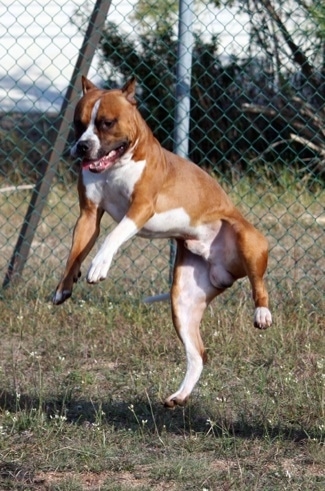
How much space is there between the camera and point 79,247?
4840 mm

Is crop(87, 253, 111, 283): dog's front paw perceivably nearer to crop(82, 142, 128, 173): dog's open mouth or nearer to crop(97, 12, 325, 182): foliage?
crop(82, 142, 128, 173): dog's open mouth

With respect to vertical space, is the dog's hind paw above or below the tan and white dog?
below

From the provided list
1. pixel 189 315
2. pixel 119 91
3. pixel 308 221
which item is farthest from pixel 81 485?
pixel 308 221

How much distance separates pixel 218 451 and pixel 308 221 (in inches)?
176

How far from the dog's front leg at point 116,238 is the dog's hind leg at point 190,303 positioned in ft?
1.88

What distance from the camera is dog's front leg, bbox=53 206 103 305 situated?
478 centimetres

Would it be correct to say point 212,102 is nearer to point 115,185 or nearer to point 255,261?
point 255,261

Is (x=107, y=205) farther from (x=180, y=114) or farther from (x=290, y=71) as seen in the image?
(x=290, y=71)

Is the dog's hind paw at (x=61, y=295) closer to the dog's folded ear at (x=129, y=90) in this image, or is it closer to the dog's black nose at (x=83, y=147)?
the dog's black nose at (x=83, y=147)

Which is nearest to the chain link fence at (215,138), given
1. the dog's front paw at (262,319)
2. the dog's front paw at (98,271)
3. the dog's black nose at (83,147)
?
the dog's front paw at (262,319)

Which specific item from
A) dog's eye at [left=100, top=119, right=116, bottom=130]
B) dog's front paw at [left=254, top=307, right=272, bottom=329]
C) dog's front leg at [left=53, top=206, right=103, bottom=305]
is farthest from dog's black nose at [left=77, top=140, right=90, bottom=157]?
dog's front paw at [left=254, top=307, right=272, bottom=329]

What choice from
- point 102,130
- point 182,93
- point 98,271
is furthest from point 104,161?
point 182,93

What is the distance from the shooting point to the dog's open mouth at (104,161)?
4.66 meters

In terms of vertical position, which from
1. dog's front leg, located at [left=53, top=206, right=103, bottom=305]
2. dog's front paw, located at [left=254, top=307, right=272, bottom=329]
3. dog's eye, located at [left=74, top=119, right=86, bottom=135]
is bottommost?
dog's front leg, located at [left=53, top=206, right=103, bottom=305]
